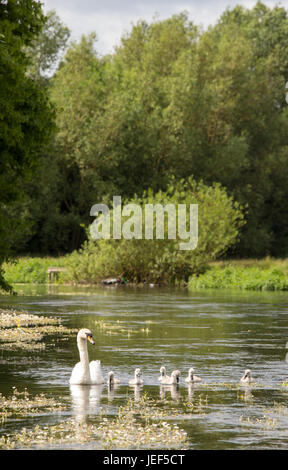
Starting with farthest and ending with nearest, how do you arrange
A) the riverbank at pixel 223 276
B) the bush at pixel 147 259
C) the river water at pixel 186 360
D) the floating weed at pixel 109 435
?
the bush at pixel 147 259, the riverbank at pixel 223 276, the river water at pixel 186 360, the floating weed at pixel 109 435

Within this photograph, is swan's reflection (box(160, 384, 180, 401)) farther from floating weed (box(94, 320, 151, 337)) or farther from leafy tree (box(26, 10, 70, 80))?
leafy tree (box(26, 10, 70, 80))

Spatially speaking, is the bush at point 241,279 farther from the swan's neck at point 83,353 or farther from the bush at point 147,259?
the swan's neck at point 83,353

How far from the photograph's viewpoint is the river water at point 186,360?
1139 centimetres

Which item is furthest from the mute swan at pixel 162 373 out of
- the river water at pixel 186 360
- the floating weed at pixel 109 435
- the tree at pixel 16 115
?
the tree at pixel 16 115

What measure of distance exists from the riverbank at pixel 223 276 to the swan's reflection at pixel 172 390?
98.6 feet

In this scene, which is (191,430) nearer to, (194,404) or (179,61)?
(194,404)

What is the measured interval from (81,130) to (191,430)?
56548mm

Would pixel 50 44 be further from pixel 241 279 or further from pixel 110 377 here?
pixel 110 377

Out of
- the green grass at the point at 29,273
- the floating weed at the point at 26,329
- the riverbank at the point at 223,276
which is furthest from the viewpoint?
the green grass at the point at 29,273

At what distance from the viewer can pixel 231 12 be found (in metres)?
95.9

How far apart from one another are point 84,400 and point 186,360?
4839 millimetres

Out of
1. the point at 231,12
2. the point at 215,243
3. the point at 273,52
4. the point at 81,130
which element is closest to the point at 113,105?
the point at 81,130

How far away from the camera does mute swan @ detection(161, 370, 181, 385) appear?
14398 millimetres

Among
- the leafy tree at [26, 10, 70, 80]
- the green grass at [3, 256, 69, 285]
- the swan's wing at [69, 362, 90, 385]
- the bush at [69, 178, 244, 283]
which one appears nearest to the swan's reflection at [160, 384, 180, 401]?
the swan's wing at [69, 362, 90, 385]
